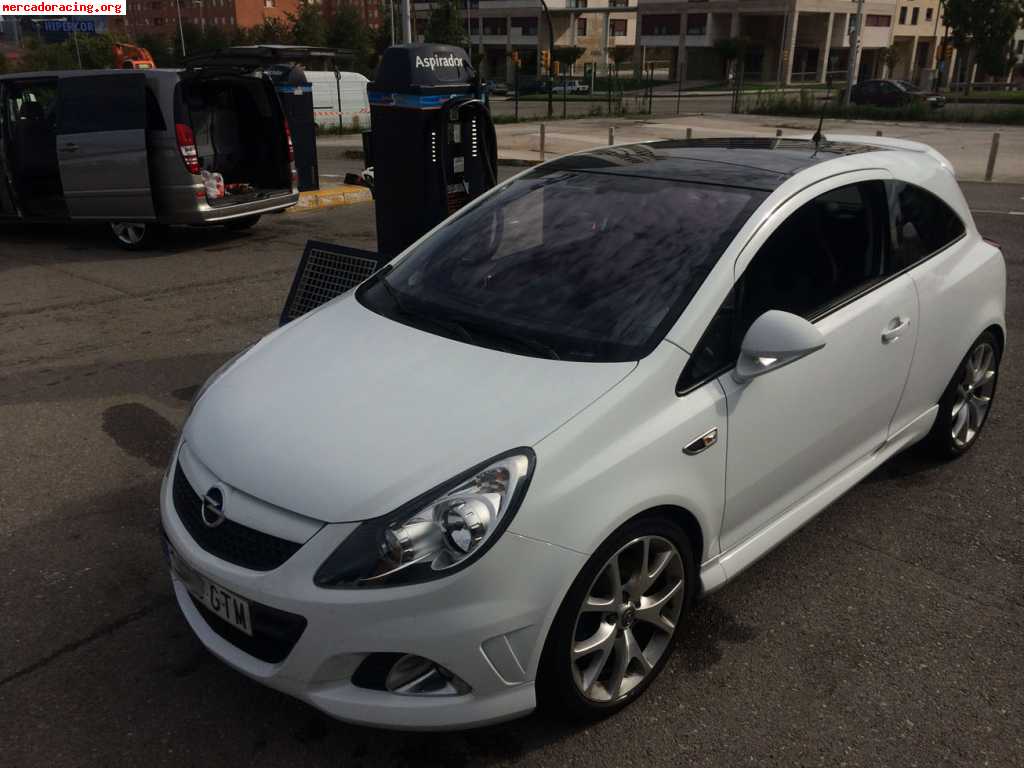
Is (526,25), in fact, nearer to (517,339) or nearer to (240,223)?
(240,223)

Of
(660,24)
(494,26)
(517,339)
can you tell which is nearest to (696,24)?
(660,24)

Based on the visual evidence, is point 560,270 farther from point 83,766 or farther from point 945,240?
point 83,766

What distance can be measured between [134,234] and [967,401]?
27.0 ft

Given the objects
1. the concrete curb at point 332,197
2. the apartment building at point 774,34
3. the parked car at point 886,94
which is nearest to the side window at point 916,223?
the concrete curb at point 332,197

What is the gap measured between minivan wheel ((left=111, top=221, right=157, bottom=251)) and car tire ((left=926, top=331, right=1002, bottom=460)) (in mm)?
8014

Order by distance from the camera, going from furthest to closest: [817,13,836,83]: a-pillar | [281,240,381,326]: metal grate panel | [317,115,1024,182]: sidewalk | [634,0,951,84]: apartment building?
1. [817,13,836,83]: a-pillar
2. [634,0,951,84]: apartment building
3. [317,115,1024,182]: sidewalk
4. [281,240,381,326]: metal grate panel

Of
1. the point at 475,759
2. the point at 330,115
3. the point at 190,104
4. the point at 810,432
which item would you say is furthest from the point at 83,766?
the point at 330,115

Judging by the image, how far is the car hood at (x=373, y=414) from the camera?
245 centimetres

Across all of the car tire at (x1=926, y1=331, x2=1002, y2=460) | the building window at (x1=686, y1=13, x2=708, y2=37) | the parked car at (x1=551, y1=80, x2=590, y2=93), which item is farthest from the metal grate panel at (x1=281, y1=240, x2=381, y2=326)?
the building window at (x1=686, y1=13, x2=708, y2=37)

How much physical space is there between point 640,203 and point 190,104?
7269 millimetres

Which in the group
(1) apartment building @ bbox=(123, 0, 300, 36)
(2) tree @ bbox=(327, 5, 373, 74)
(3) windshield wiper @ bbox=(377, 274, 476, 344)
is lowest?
(3) windshield wiper @ bbox=(377, 274, 476, 344)

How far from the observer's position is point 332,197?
42.3 feet

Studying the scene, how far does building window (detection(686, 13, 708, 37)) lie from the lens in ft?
263

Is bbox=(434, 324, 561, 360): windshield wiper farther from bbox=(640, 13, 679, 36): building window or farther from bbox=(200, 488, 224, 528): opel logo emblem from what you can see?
bbox=(640, 13, 679, 36): building window
